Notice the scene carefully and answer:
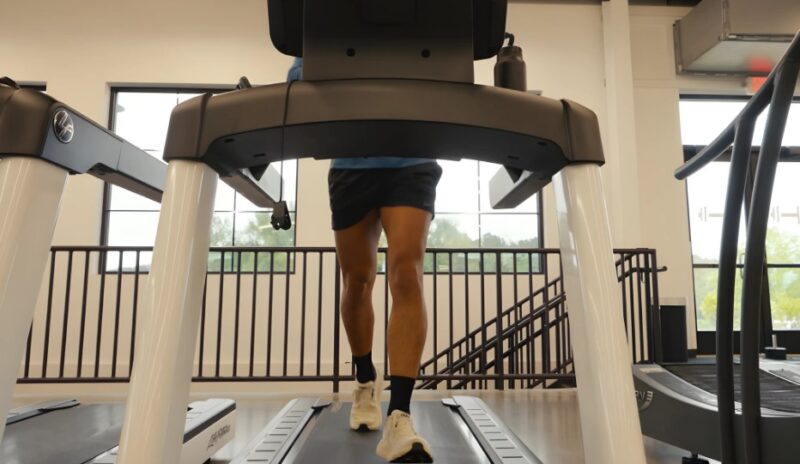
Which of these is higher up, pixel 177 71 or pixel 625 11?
pixel 625 11

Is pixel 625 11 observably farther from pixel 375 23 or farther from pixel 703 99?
pixel 375 23

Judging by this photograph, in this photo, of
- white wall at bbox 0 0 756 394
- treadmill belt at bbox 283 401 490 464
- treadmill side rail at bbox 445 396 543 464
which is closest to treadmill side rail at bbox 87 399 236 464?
treadmill belt at bbox 283 401 490 464

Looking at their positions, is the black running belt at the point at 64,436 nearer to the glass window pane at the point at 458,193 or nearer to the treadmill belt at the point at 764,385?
the treadmill belt at the point at 764,385

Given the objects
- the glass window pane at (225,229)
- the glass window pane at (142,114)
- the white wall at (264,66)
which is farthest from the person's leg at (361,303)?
the glass window pane at (142,114)

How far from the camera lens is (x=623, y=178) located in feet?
16.4

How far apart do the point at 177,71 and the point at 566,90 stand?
412cm

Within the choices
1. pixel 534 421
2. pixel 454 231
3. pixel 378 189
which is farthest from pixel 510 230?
pixel 378 189

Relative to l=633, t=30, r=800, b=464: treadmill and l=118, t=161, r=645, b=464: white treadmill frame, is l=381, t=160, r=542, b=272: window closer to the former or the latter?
l=633, t=30, r=800, b=464: treadmill

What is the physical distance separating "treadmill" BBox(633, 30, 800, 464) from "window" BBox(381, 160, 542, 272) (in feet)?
12.3

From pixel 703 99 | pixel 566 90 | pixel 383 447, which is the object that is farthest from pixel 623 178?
pixel 383 447

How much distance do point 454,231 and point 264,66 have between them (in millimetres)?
2671

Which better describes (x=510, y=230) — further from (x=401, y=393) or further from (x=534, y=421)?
(x=401, y=393)

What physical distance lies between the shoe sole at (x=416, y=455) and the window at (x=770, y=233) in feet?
16.9

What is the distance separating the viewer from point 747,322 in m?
0.91
